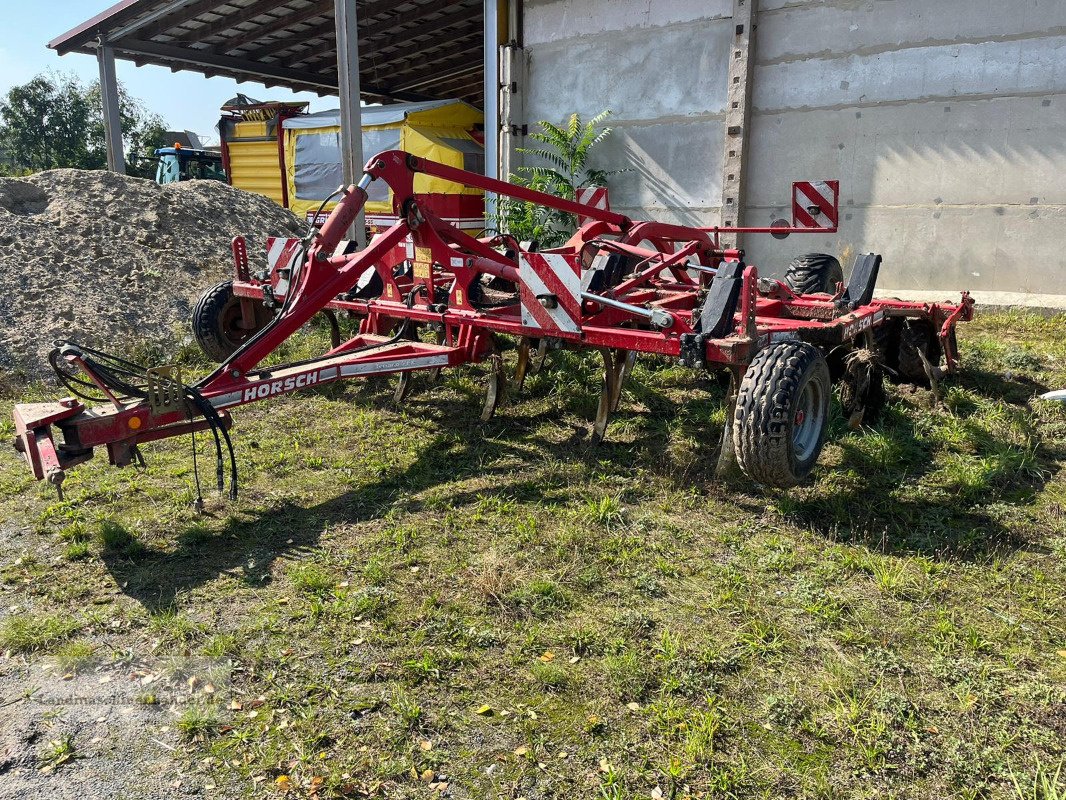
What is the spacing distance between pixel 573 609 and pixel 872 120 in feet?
24.3

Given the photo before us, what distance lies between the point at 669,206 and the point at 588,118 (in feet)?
5.69

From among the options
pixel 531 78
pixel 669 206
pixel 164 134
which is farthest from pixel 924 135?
pixel 164 134

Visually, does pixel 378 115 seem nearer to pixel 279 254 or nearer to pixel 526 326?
pixel 279 254

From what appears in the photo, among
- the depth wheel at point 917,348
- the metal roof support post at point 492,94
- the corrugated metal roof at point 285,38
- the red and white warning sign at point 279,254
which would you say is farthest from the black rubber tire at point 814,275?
the corrugated metal roof at point 285,38

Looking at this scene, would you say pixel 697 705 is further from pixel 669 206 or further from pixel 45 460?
pixel 669 206

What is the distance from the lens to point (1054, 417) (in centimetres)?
549

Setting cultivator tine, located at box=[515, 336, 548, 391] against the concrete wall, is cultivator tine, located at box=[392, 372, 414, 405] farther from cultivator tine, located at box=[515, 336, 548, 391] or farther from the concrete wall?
the concrete wall

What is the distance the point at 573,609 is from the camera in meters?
3.35

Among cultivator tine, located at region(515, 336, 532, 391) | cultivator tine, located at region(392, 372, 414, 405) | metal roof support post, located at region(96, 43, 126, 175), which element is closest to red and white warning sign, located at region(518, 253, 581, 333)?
cultivator tine, located at region(515, 336, 532, 391)

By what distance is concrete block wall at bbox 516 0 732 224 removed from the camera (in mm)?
9656

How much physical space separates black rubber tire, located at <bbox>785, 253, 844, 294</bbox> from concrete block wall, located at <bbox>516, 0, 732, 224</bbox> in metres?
2.90

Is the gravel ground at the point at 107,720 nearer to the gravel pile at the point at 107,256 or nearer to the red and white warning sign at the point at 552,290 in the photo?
the red and white warning sign at the point at 552,290

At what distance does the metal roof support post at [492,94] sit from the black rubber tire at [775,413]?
24.8 ft

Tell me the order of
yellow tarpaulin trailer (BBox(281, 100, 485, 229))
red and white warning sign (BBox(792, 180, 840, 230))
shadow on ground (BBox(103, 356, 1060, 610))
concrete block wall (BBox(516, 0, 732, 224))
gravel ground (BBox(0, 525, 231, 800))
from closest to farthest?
gravel ground (BBox(0, 525, 231, 800)) → shadow on ground (BBox(103, 356, 1060, 610)) → red and white warning sign (BBox(792, 180, 840, 230)) → concrete block wall (BBox(516, 0, 732, 224)) → yellow tarpaulin trailer (BBox(281, 100, 485, 229))
